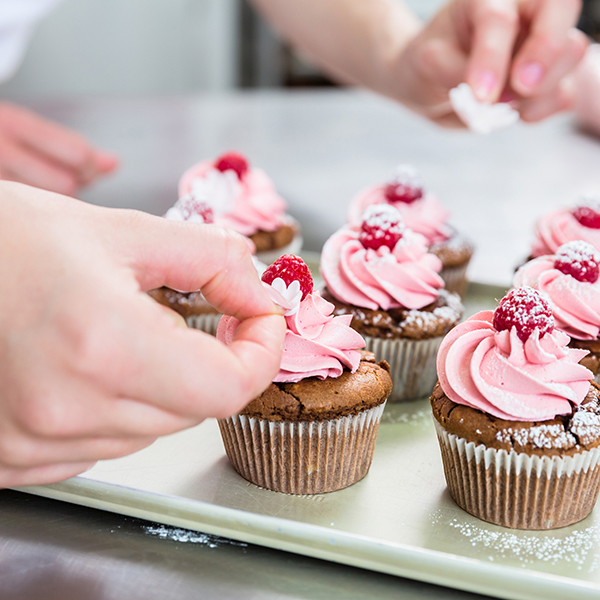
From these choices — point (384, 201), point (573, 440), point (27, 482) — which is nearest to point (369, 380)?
point (573, 440)

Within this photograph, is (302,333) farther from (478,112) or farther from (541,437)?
(478,112)

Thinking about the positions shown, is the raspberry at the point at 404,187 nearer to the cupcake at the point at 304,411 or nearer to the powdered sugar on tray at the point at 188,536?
the cupcake at the point at 304,411

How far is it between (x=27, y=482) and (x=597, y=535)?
1.03 metres

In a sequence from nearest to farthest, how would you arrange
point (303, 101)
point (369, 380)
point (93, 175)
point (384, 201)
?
point (369, 380), point (384, 201), point (93, 175), point (303, 101)

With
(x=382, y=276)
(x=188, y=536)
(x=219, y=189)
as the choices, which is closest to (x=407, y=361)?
(x=382, y=276)

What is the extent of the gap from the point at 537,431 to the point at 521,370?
0.12 meters

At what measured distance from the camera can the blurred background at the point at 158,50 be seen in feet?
21.3

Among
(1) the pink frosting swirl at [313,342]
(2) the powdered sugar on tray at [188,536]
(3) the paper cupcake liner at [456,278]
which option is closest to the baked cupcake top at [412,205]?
(3) the paper cupcake liner at [456,278]

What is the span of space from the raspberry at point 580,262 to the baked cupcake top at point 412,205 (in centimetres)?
67

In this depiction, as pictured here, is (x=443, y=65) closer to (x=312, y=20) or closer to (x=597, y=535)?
(x=312, y=20)

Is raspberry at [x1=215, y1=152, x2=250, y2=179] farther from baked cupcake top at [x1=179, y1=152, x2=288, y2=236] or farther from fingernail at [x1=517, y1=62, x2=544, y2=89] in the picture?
fingernail at [x1=517, y1=62, x2=544, y2=89]

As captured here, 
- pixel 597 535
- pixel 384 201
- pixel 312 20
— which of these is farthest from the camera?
pixel 312 20

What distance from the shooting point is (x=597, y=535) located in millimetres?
1414

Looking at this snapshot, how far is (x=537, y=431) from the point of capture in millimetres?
1436
